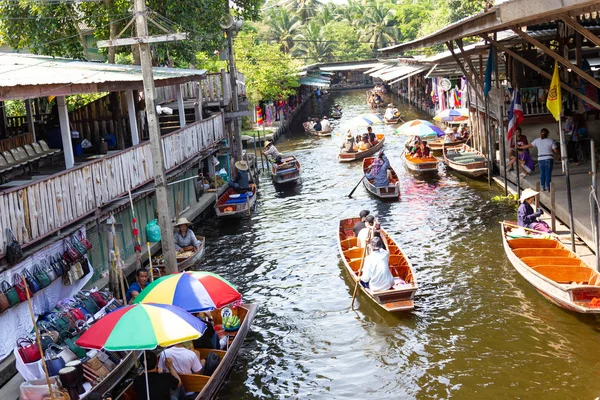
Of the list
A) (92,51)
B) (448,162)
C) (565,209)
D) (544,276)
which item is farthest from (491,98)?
(92,51)

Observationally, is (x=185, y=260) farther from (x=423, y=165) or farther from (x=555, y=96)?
(x=423, y=165)

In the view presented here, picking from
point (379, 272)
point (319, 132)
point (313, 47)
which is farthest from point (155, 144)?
point (313, 47)

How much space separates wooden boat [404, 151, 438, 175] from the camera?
30.2 metres

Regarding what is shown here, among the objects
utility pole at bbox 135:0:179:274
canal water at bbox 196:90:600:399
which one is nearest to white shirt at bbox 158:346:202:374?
canal water at bbox 196:90:600:399

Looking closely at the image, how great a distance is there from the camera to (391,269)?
17047mm

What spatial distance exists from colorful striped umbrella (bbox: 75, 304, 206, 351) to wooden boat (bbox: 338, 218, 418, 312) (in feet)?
18.5

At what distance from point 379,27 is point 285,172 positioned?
63.8 metres

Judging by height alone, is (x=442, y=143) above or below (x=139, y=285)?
above

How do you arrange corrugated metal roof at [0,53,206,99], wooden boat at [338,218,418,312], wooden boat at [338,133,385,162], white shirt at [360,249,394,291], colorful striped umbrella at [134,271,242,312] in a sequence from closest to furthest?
1. colorful striped umbrella at [134,271,242,312]
2. corrugated metal roof at [0,53,206,99]
3. wooden boat at [338,218,418,312]
4. white shirt at [360,249,394,291]
5. wooden boat at [338,133,385,162]

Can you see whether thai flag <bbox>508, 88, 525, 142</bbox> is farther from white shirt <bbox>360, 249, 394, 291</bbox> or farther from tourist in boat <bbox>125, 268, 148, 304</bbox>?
tourist in boat <bbox>125, 268, 148, 304</bbox>

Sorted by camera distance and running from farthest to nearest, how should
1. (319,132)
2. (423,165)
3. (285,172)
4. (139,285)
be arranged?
(319,132) < (285,172) < (423,165) < (139,285)

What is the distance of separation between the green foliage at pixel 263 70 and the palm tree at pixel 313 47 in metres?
34.8

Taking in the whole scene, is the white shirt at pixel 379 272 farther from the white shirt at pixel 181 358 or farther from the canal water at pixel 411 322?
the white shirt at pixel 181 358

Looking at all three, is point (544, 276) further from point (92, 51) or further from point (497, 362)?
point (92, 51)
